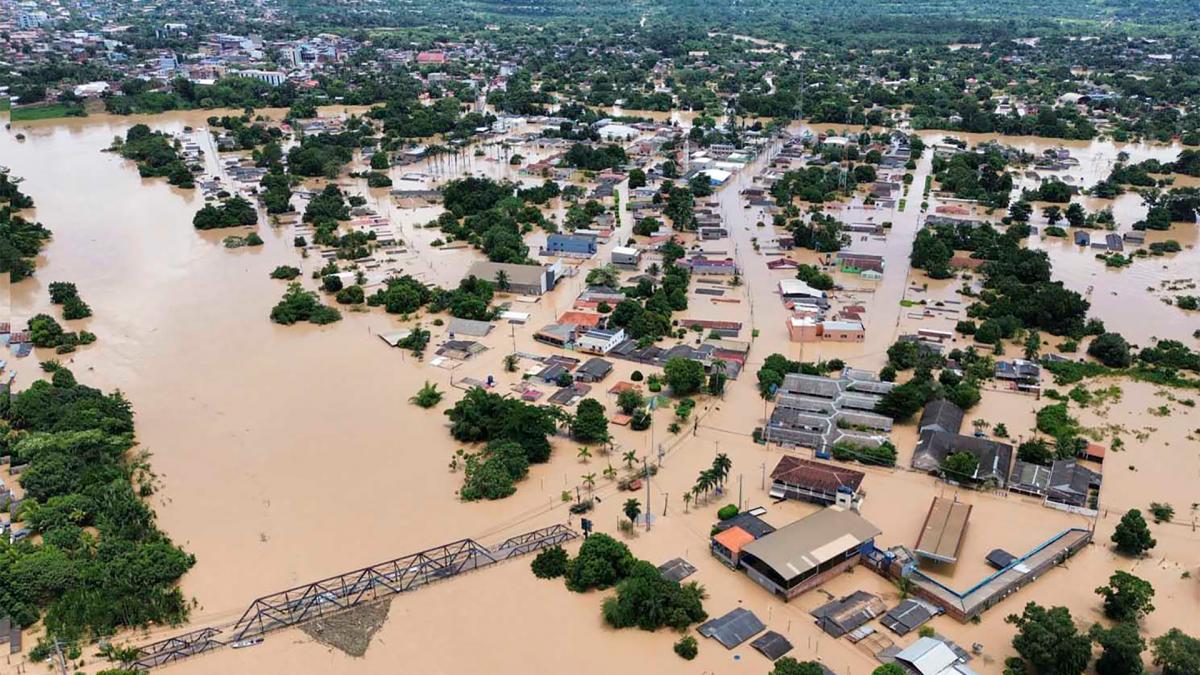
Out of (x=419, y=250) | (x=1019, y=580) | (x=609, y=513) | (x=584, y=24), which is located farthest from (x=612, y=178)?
(x=584, y=24)

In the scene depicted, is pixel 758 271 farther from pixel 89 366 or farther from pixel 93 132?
pixel 93 132

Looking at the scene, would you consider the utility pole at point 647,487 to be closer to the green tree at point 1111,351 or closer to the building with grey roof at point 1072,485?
the building with grey roof at point 1072,485

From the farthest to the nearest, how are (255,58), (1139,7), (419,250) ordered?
1. (1139,7)
2. (255,58)
3. (419,250)

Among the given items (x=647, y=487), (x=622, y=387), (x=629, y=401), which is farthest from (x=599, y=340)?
(x=647, y=487)

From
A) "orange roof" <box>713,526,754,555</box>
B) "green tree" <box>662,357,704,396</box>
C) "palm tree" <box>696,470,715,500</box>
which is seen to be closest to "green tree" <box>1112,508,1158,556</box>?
"orange roof" <box>713,526,754,555</box>

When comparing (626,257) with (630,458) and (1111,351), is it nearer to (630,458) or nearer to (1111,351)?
(630,458)
